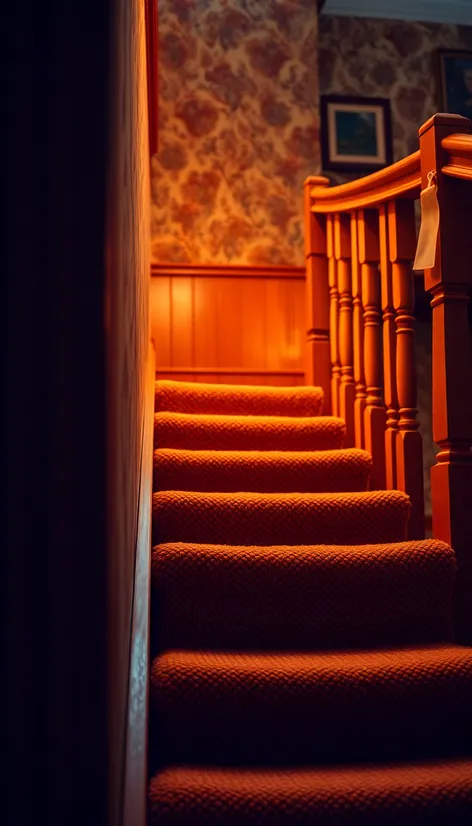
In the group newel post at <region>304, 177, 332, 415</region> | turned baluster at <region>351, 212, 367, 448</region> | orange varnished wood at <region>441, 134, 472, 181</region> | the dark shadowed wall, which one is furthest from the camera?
newel post at <region>304, 177, 332, 415</region>

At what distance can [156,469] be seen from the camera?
79.6 inches

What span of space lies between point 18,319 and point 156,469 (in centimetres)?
134

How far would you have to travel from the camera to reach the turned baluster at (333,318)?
258cm

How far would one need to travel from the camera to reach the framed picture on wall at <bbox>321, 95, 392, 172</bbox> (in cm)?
429

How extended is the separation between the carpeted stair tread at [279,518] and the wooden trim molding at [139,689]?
0.13 meters

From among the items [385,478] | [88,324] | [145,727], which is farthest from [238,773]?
[385,478]

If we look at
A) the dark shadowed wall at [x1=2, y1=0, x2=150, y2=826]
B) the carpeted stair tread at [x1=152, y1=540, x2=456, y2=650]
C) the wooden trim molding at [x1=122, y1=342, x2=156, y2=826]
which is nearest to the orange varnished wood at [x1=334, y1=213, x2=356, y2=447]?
the carpeted stair tread at [x1=152, y1=540, x2=456, y2=650]

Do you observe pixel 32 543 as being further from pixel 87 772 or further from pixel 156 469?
pixel 156 469

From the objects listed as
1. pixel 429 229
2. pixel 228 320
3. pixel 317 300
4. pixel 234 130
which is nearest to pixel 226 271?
pixel 228 320

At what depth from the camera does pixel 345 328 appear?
2512 mm

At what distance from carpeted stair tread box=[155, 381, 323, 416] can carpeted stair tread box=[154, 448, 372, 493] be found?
13.9 inches

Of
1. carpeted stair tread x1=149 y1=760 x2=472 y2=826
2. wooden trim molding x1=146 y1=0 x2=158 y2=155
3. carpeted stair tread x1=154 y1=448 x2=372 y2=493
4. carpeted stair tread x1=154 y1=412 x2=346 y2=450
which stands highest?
wooden trim molding x1=146 y1=0 x2=158 y2=155

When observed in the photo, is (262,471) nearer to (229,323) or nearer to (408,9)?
(229,323)

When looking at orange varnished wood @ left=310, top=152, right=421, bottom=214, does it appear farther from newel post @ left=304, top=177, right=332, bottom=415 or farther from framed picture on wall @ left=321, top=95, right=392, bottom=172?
framed picture on wall @ left=321, top=95, right=392, bottom=172
